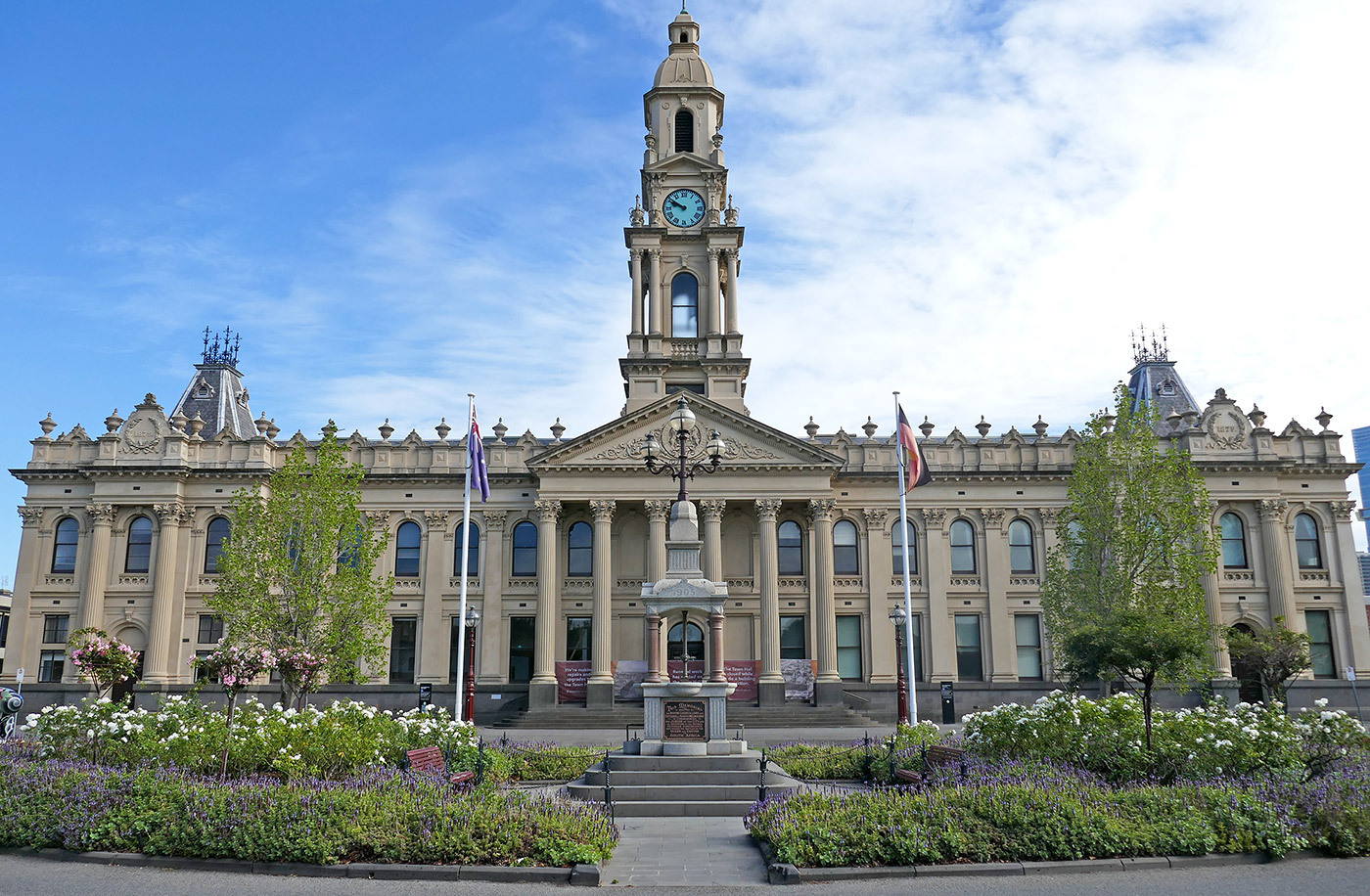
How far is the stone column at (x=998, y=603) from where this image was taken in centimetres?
4619

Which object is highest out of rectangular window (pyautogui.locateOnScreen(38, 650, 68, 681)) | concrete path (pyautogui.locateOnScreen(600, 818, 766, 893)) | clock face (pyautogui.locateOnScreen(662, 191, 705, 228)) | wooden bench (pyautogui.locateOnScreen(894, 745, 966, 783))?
clock face (pyautogui.locateOnScreen(662, 191, 705, 228))

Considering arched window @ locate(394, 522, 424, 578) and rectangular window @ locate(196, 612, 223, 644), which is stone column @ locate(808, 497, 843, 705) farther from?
rectangular window @ locate(196, 612, 223, 644)

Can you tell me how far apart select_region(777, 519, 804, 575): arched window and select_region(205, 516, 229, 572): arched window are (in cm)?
2526

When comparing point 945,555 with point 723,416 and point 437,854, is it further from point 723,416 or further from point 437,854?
point 437,854

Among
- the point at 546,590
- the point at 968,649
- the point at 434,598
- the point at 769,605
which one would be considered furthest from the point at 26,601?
the point at 968,649

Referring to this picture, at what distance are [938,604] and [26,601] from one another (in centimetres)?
4136

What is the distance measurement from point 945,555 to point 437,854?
37032 mm

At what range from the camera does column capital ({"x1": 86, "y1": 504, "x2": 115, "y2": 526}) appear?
46.1 meters

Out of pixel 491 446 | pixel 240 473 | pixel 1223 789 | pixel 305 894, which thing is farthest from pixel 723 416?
pixel 305 894

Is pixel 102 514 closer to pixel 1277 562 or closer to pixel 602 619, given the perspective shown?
pixel 602 619

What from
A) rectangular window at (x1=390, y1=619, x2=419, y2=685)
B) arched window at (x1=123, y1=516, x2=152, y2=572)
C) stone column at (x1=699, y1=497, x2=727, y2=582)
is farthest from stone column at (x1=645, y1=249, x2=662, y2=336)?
arched window at (x1=123, y1=516, x2=152, y2=572)

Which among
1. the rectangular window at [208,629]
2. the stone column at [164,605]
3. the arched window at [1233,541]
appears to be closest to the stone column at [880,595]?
the arched window at [1233,541]

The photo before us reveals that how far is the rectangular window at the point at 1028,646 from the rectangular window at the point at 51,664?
4292 centimetres

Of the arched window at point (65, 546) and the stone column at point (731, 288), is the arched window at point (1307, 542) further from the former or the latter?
the arched window at point (65, 546)
